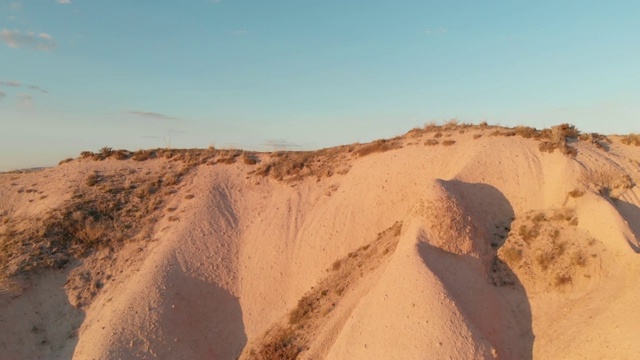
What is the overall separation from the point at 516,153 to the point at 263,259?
12.5 m

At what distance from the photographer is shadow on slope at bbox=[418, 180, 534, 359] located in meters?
15.2

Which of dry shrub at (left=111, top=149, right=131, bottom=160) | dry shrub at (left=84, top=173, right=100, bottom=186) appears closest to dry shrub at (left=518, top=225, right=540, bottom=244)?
dry shrub at (left=84, top=173, right=100, bottom=186)

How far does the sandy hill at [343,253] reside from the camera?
49.5ft

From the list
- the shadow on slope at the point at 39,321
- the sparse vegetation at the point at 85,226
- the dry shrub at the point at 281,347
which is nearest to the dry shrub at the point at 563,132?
the dry shrub at the point at 281,347

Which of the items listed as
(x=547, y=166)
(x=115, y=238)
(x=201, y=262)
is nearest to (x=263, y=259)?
(x=201, y=262)

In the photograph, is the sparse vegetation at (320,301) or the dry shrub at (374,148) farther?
the dry shrub at (374,148)

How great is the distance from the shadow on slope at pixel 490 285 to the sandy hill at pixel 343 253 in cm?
6

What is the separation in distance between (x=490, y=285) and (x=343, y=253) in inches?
273

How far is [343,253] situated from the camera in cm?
2148


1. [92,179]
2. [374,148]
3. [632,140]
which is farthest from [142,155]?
[632,140]

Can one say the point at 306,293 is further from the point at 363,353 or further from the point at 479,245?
the point at 479,245

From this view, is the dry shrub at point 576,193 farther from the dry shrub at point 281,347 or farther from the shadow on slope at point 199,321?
the shadow on slope at point 199,321

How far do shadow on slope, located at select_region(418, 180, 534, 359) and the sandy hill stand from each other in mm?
55

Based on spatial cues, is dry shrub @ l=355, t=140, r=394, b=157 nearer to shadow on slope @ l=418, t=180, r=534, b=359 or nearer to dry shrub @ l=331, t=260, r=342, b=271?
shadow on slope @ l=418, t=180, r=534, b=359
